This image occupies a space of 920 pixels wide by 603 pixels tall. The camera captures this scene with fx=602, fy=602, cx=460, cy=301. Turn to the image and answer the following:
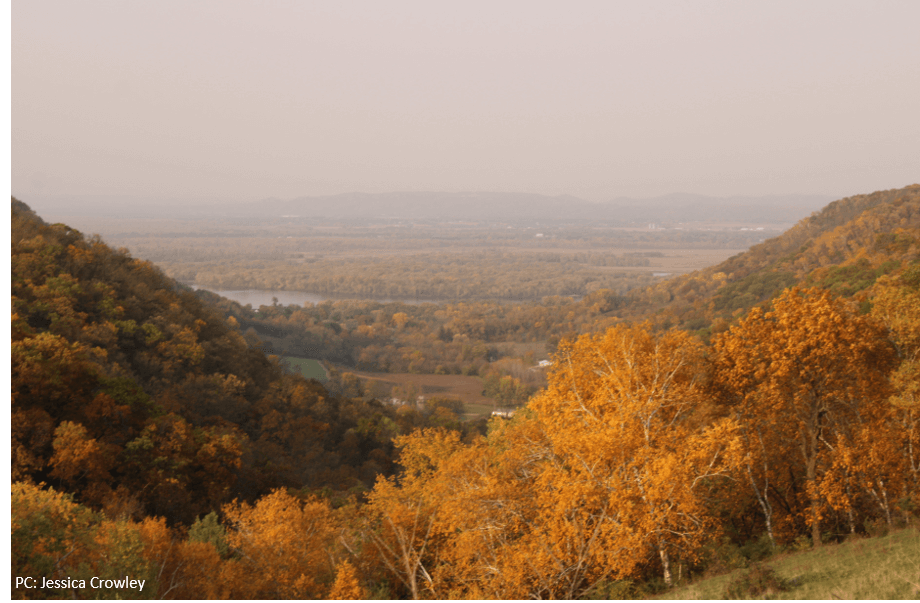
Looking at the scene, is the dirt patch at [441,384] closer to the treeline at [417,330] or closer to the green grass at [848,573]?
the treeline at [417,330]

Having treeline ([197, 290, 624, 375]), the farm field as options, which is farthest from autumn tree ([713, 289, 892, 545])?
treeline ([197, 290, 624, 375])

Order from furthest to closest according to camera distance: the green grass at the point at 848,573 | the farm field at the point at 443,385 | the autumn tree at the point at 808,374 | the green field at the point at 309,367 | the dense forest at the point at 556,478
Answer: the green field at the point at 309,367 → the farm field at the point at 443,385 → the autumn tree at the point at 808,374 → the dense forest at the point at 556,478 → the green grass at the point at 848,573

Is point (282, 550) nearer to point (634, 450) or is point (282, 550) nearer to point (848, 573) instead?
point (634, 450)

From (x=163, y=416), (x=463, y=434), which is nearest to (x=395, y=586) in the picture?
(x=163, y=416)

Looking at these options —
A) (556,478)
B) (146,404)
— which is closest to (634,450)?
(556,478)

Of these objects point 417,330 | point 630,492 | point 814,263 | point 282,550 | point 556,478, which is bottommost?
point 417,330

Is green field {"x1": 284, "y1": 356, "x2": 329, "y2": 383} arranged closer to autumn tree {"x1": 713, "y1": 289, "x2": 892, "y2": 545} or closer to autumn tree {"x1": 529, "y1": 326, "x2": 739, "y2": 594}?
autumn tree {"x1": 529, "y1": 326, "x2": 739, "y2": 594}

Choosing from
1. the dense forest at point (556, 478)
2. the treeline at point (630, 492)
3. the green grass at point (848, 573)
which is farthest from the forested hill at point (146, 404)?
the green grass at point (848, 573)
